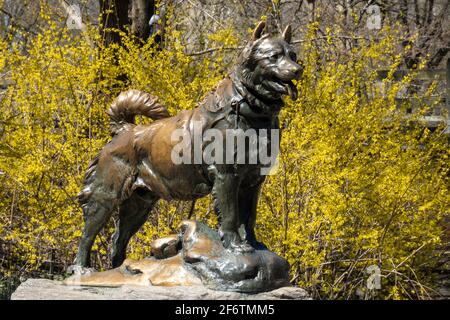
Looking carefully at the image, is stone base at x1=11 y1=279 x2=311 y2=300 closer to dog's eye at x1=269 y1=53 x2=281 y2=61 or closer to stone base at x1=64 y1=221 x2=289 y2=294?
stone base at x1=64 y1=221 x2=289 y2=294

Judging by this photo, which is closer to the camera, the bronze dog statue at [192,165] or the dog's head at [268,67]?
the dog's head at [268,67]

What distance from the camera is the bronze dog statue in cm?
504

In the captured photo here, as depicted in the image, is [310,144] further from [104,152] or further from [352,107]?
[104,152]

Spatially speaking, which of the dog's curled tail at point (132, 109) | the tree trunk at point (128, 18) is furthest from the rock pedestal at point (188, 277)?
the tree trunk at point (128, 18)

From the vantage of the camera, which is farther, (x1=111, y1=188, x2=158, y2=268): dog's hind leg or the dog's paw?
(x1=111, y1=188, x2=158, y2=268): dog's hind leg

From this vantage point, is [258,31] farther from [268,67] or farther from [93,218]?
[93,218]

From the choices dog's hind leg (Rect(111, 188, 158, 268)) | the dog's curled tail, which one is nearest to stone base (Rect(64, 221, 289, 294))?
A: dog's hind leg (Rect(111, 188, 158, 268))

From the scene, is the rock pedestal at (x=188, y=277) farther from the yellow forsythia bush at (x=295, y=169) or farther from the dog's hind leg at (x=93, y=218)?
the yellow forsythia bush at (x=295, y=169)

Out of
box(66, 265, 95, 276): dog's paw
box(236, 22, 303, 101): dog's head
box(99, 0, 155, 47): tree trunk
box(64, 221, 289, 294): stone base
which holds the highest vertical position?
box(99, 0, 155, 47): tree trunk

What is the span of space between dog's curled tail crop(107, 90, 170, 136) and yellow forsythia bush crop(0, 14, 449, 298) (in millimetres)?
2051

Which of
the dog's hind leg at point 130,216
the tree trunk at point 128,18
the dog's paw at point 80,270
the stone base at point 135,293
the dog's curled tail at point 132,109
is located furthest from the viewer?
the tree trunk at point 128,18

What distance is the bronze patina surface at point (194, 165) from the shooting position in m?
5.04
